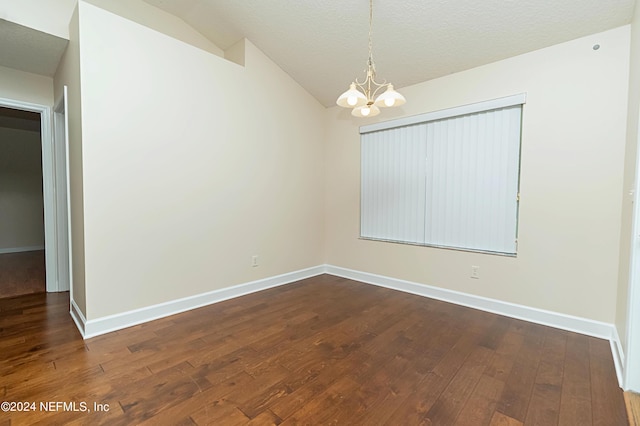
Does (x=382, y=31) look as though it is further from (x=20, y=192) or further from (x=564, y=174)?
(x=20, y=192)

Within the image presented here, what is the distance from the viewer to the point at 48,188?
3523 mm

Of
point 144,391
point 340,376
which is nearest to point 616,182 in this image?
point 340,376

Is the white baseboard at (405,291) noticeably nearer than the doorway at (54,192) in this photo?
Yes

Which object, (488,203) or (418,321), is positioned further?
(488,203)

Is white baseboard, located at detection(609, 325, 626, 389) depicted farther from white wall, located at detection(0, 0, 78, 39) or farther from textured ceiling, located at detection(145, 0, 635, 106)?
white wall, located at detection(0, 0, 78, 39)

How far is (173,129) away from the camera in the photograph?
→ 289cm

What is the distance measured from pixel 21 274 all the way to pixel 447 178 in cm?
642

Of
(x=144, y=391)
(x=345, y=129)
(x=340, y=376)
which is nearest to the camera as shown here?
(x=144, y=391)

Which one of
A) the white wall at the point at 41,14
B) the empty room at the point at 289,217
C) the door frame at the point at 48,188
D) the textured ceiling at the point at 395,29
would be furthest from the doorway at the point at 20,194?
the textured ceiling at the point at 395,29

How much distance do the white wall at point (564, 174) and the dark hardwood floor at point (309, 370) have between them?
1.34 feet

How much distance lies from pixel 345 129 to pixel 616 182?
3.07 m

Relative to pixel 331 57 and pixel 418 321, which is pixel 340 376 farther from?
pixel 331 57

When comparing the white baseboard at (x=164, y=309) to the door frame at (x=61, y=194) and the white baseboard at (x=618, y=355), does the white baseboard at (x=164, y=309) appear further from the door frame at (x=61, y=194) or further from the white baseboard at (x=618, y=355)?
the white baseboard at (x=618, y=355)

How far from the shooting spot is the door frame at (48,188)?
3.44 metres
